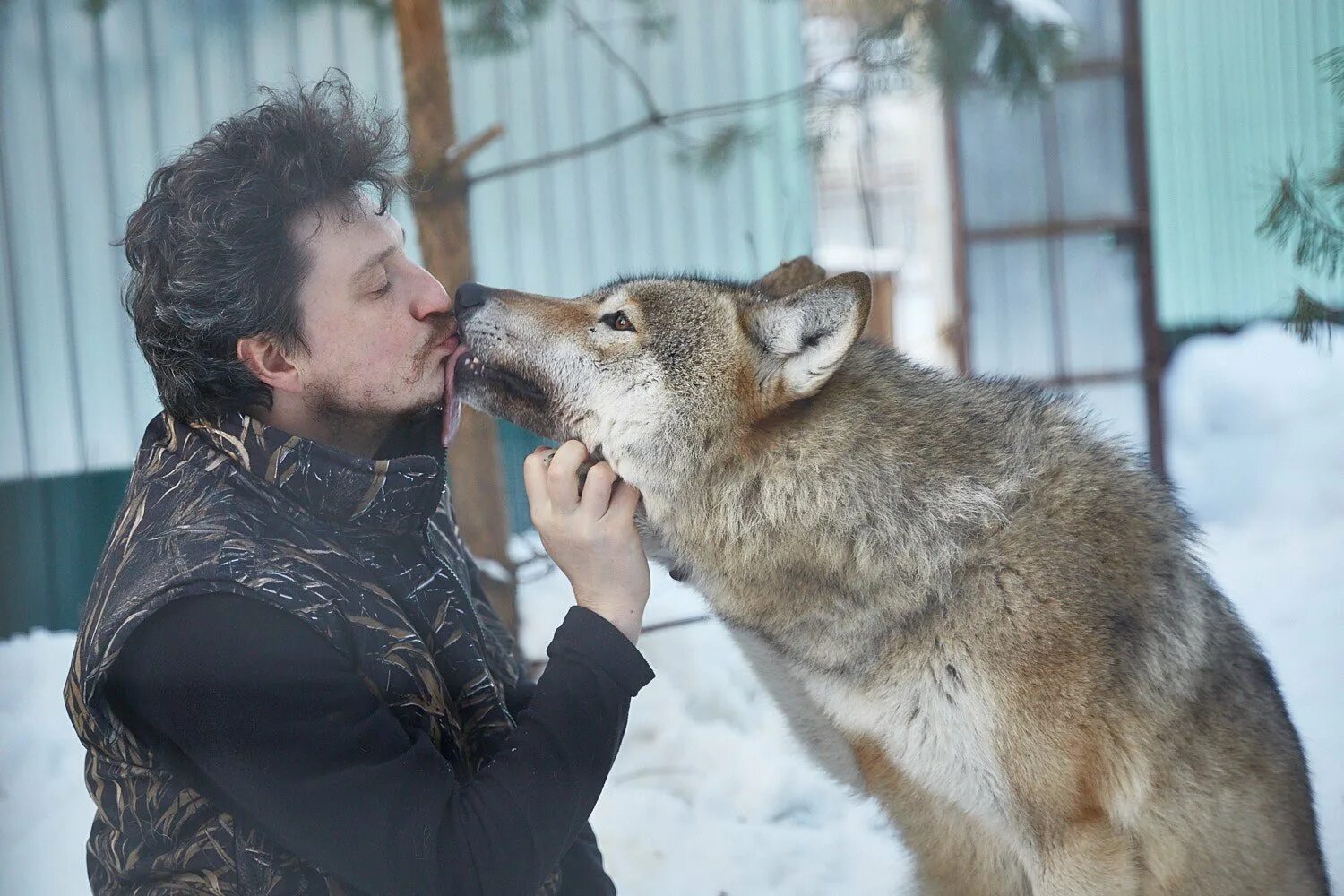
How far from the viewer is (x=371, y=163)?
A: 1765 mm

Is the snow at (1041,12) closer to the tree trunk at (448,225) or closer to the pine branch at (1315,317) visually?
the pine branch at (1315,317)

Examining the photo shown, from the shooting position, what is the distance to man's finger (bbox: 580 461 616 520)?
5.40 ft

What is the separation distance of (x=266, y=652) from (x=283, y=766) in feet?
0.48

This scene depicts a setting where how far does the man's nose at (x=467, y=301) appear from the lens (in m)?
1.79

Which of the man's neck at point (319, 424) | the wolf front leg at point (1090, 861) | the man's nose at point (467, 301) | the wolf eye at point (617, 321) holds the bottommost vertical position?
the wolf front leg at point (1090, 861)

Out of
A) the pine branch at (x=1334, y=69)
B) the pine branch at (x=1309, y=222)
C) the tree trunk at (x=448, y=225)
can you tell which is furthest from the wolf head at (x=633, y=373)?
the pine branch at (x=1334, y=69)

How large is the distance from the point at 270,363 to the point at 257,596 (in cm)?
45

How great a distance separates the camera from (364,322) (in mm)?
1660

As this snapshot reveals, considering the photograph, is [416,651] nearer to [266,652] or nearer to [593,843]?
[266,652]

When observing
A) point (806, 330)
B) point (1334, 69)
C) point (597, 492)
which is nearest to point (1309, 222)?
point (1334, 69)

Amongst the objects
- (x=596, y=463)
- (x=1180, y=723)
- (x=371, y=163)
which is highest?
(x=371, y=163)

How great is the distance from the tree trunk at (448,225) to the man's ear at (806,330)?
47.6 inches

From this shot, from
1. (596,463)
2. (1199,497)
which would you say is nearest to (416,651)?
(596,463)

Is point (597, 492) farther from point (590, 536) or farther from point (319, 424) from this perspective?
point (319, 424)
